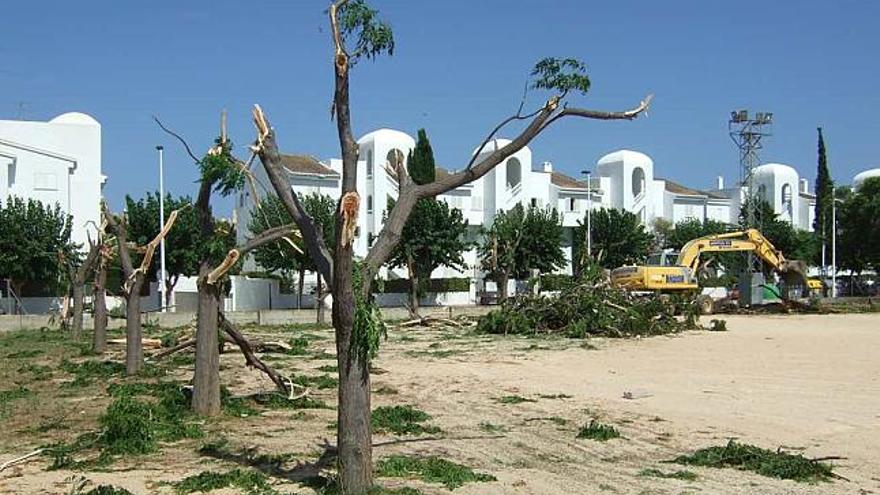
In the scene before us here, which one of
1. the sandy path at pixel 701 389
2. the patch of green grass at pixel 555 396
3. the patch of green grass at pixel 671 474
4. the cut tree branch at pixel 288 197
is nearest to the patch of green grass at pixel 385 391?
the sandy path at pixel 701 389

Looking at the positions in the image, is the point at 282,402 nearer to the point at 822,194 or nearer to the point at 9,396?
the point at 9,396

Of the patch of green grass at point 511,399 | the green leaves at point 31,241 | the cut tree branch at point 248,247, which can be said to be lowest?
the patch of green grass at point 511,399

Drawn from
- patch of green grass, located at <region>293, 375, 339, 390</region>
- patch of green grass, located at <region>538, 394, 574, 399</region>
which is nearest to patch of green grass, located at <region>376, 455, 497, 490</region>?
patch of green grass, located at <region>538, 394, 574, 399</region>

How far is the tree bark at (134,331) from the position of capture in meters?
19.5

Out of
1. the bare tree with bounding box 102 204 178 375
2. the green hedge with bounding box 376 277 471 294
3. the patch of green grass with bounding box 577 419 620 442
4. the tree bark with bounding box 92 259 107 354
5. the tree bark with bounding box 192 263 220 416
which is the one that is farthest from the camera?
the green hedge with bounding box 376 277 471 294

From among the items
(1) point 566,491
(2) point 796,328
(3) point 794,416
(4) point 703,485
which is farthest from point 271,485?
(2) point 796,328

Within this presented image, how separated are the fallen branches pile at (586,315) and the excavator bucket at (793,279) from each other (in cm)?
1603

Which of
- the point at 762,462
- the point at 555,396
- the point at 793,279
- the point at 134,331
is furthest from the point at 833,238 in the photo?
the point at 762,462

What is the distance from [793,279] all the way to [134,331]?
131 ft

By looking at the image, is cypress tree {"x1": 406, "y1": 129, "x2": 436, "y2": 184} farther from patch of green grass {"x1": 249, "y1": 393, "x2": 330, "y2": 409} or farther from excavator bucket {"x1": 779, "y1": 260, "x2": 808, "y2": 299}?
patch of green grass {"x1": 249, "y1": 393, "x2": 330, "y2": 409}

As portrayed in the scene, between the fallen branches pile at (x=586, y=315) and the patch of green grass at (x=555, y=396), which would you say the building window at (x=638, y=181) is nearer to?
the fallen branches pile at (x=586, y=315)

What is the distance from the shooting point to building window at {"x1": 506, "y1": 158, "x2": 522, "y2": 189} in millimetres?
72438

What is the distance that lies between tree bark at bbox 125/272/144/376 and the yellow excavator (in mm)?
29363

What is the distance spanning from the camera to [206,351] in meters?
13.9
